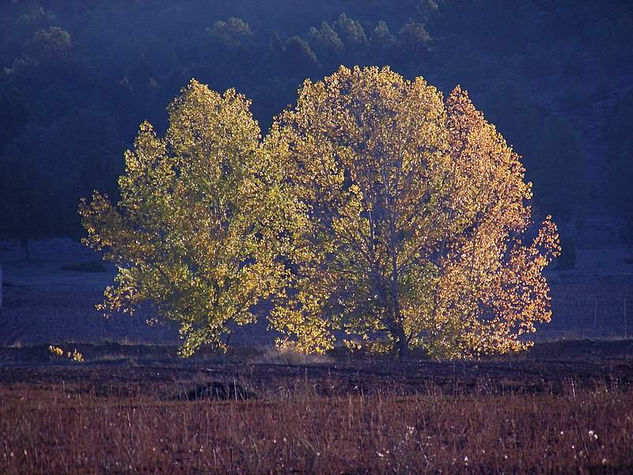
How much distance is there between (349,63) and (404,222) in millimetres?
62162

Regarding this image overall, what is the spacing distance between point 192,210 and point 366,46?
213 ft

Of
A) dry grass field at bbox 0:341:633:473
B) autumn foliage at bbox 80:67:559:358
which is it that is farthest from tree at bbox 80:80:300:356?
dry grass field at bbox 0:341:633:473

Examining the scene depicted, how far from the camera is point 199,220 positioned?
22.9m

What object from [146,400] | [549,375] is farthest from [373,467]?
[549,375]

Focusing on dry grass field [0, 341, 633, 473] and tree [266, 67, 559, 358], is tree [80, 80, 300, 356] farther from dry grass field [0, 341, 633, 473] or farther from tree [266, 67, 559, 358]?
dry grass field [0, 341, 633, 473]

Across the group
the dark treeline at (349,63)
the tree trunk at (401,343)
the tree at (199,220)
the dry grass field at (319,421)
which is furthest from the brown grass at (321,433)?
the dark treeline at (349,63)

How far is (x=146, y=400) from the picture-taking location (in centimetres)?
1313

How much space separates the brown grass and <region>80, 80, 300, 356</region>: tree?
9523mm

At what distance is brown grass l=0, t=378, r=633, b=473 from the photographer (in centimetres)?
885

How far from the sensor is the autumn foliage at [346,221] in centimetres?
2189

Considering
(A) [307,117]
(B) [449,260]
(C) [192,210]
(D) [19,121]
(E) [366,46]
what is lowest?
(B) [449,260]

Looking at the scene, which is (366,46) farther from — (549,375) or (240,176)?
(549,375)

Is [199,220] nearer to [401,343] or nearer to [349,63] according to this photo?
[401,343]

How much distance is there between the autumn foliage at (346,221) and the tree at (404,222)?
42 millimetres
